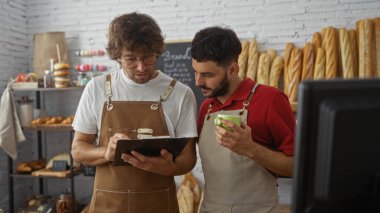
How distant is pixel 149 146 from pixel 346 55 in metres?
2.46

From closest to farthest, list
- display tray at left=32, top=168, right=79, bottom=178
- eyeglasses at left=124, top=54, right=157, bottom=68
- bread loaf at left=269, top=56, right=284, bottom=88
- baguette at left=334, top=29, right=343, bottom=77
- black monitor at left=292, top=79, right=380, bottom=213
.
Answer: black monitor at left=292, top=79, right=380, bottom=213 → eyeglasses at left=124, top=54, right=157, bottom=68 → baguette at left=334, top=29, right=343, bottom=77 → bread loaf at left=269, top=56, right=284, bottom=88 → display tray at left=32, top=168, right=79, bottom=178

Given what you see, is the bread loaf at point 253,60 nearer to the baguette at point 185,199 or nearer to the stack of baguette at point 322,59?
the stack of baguette at point 322,59

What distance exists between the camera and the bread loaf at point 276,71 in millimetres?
3522

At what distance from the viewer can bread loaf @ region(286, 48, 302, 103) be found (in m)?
3.35

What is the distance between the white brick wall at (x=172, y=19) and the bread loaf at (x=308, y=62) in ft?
0.93

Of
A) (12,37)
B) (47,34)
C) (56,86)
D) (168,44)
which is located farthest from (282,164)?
(12,37)

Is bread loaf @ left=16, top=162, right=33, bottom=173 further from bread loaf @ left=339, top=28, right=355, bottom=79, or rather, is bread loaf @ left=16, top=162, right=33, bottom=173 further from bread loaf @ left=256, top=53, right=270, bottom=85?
bread loaf @ left=339, top=28, right=355, bottom=79

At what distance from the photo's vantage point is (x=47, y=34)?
4133 millimetres

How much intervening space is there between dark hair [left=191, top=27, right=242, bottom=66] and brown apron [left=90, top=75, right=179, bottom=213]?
0.77 feet

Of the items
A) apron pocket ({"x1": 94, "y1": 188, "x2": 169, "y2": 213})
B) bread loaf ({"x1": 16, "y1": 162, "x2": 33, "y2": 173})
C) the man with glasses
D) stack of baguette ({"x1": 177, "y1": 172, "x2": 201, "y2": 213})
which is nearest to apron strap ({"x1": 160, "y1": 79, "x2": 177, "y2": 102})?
the man with glasses

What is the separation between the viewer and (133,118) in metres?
1.70

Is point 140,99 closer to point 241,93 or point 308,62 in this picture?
point 241,93

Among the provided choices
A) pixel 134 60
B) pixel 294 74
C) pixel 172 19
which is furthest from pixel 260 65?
pixel 134 60

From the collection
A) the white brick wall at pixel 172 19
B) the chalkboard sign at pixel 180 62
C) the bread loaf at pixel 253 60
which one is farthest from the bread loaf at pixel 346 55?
the chalkboard sign at pixel 180 62
